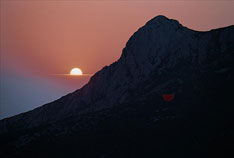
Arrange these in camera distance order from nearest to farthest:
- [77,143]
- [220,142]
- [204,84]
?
[220,142] < [77,143] < [204,84]

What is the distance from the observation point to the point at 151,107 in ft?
439

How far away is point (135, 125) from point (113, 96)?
4742 centimetres

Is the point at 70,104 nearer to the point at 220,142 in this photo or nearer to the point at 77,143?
the point at 77,143

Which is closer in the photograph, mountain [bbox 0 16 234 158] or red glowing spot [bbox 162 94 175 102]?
mountain [bbox 0 16 234 158]

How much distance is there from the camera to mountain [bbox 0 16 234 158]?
10006 centimetres

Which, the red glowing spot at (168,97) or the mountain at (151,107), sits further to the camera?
the red glowing spot at (168,97)

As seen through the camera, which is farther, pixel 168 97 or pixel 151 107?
pixel 168 97

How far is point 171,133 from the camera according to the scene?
345 feet

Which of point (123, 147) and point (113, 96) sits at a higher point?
point (113, 96)

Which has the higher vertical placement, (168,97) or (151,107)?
(168,97)

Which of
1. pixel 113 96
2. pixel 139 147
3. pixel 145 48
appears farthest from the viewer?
pixel 145 48

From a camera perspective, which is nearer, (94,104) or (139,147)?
(139,147)

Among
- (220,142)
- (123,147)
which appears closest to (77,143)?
(123,147)

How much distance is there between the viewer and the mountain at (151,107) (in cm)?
10006
